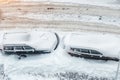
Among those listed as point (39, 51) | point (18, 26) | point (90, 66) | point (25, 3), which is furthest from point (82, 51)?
point (25, 3)

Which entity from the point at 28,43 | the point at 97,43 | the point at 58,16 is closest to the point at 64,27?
the point at 58,16

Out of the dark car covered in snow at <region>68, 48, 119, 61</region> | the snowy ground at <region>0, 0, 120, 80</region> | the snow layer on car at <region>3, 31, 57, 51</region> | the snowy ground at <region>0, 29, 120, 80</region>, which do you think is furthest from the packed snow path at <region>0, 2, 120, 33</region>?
the dark car covered in snow at <region>68, 48, 119, 61</region>

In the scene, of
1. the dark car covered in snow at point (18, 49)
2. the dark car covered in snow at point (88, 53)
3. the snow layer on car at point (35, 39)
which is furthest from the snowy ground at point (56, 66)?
the snow layer on car at point (35, 39)

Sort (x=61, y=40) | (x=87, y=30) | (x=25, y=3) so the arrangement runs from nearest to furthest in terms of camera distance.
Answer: (x=61, y=40) → (x=87, y=30) → (x=25, y=3)

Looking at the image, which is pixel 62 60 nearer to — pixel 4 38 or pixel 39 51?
pixel 39 51

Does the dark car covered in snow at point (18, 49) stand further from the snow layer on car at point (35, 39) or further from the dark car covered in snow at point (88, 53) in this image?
the dark car covered in snow at point (88, 53)

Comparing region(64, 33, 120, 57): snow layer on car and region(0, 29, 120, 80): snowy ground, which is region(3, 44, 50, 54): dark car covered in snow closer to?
region(0, 29, 120, 80): snowy ground

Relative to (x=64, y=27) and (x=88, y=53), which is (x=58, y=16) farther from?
(x=88, y=53)
